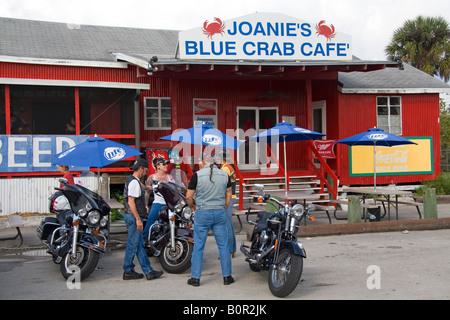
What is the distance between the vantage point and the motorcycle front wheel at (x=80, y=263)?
282 inches

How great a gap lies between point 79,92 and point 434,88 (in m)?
11.9

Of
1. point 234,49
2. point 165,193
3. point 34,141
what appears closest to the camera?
point 165,193

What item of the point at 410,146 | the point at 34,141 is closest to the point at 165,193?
the point at 34,141

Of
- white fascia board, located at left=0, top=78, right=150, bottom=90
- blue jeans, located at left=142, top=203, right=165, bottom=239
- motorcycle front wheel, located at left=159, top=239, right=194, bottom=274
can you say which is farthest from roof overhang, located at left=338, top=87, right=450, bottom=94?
motorcycle front wheel, located at left=159, top=239, right=194, bottom=274

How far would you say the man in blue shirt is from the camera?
6.95 meters

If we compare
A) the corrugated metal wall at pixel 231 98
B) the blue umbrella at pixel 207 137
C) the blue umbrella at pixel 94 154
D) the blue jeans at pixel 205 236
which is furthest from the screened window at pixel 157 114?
the blue jeans at pixel 205 236

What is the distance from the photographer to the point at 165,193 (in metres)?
7.87

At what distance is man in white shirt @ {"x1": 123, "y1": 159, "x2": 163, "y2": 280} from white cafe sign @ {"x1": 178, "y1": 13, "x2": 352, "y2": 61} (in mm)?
7543

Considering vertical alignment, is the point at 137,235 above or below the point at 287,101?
below

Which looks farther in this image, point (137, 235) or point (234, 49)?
point (234, 49)

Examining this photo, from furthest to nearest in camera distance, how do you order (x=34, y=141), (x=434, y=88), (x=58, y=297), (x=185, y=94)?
(x=434, y=88) < (x=185, y=94) < (x=34, y=141) < (x=58, y=297)

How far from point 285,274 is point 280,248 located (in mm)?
345

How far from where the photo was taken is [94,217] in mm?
7480

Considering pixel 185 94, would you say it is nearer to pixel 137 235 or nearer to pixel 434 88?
pixel 434 88
